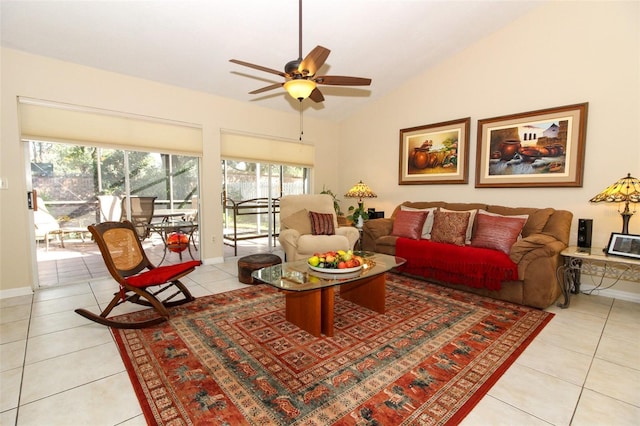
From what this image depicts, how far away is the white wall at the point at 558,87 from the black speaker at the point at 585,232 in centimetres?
25

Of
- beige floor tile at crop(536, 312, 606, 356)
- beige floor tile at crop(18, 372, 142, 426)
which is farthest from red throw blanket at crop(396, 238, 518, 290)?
beige floor tile at crop(18, 372, 142, 426)

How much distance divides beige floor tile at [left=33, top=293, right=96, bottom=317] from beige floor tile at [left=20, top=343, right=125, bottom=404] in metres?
1.05

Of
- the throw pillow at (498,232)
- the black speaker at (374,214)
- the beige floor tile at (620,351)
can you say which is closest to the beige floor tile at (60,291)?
the black speaker at (374,214)

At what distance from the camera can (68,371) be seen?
1948 mm

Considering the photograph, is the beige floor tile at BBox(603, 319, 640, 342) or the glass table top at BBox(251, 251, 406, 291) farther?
the beige floor tile at BBox(603, 319, 640, 342)

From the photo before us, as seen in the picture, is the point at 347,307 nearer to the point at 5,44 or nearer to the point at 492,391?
the point at 492,391

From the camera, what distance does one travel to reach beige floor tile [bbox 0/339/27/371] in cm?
201

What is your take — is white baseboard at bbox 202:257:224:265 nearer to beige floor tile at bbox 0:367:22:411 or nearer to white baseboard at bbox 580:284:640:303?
beige floor tile at bbox 0:367:22:411

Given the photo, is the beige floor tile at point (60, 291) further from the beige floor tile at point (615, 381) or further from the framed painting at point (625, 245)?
the framed painting at point (625, 245)

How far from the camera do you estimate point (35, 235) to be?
136 inches

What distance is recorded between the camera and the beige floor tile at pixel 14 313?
8.79 ft

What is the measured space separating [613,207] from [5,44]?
255 inches

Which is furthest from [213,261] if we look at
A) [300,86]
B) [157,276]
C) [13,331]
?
[300,86]

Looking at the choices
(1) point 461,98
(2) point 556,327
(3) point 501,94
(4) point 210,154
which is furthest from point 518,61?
(4) point 210,154
